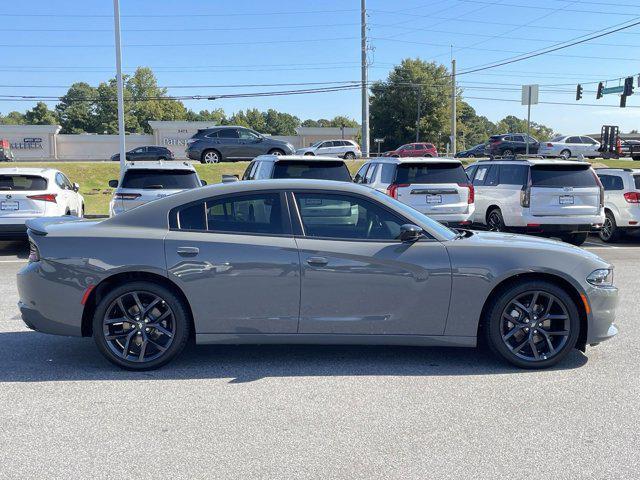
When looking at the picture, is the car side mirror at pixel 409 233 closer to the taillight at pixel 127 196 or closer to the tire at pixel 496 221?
the taillight at pixel 127 196

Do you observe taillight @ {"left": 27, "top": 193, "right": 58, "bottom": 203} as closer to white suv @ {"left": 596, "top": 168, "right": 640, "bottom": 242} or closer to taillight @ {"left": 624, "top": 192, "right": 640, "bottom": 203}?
white suv @ {"left": 596, "top": 168, "right": 640, "bottom": 242}

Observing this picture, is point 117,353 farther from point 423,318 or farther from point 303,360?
point 423,318

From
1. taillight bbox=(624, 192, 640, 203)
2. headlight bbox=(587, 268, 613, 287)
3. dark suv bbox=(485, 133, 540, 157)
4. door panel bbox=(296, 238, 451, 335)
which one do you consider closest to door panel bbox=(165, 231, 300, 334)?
door panel bbox=(296, 238, 451, 335)

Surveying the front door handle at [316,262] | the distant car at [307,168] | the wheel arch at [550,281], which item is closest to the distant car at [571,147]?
the distant car at [307,168]

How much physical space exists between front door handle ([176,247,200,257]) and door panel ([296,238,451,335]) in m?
0.83

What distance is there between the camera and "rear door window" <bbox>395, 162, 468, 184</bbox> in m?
12.0

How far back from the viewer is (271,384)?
481 centimetres

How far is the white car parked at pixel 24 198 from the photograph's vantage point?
11.2 metres

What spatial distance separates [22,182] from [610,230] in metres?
12.1

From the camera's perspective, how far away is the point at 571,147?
131ft

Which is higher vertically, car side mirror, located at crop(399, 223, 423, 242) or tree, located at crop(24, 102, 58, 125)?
tree, located at crop(24, 102, 58, 125)

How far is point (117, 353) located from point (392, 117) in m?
80.3

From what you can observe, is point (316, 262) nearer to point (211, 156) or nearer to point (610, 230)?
point (610, 230)

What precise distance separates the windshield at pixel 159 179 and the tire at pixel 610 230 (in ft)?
29.1
